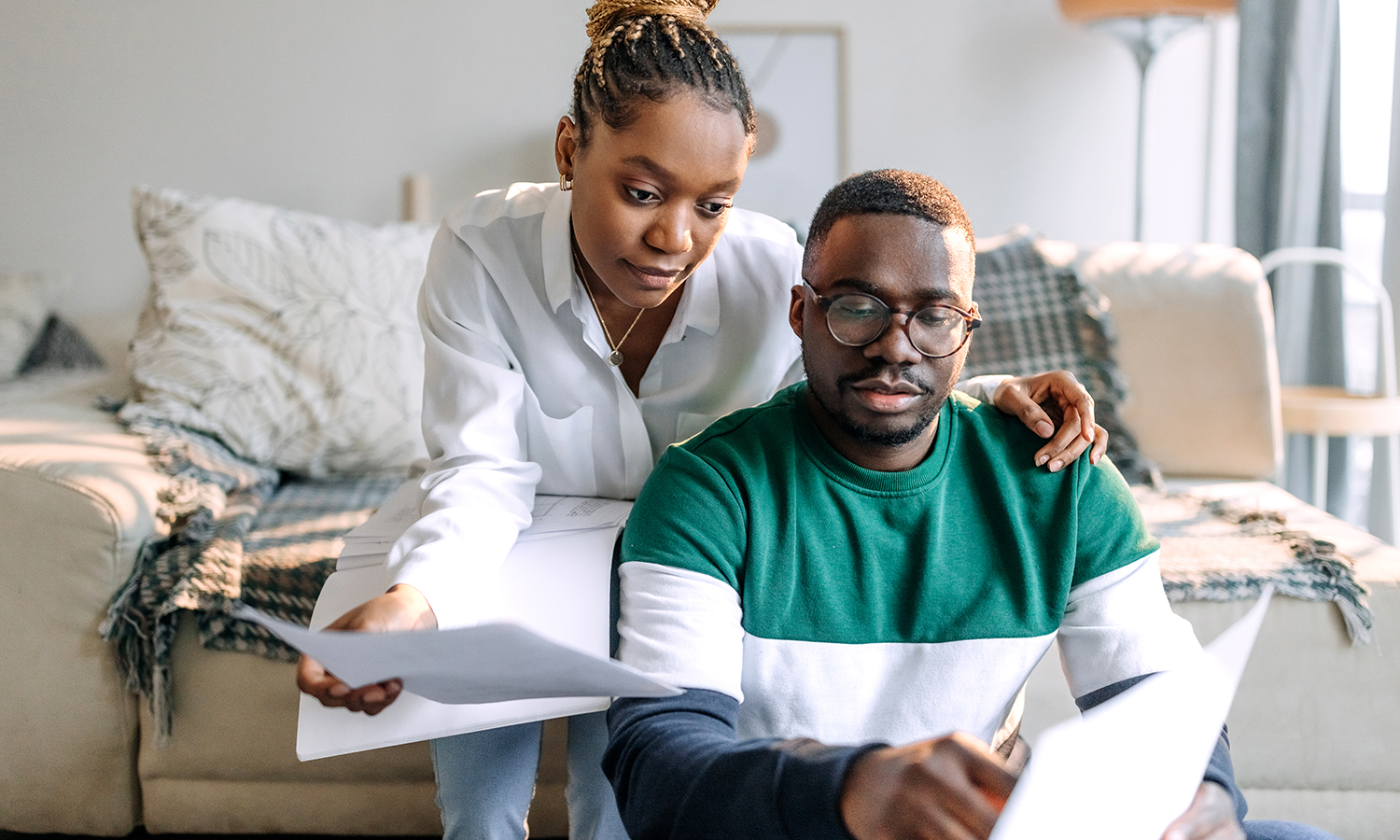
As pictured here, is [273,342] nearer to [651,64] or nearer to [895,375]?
[651,64]

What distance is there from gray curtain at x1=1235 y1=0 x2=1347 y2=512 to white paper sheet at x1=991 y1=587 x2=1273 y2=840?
6.75 feet

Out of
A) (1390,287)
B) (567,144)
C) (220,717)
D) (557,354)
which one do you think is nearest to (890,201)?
(567,144)

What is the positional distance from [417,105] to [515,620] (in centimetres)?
230

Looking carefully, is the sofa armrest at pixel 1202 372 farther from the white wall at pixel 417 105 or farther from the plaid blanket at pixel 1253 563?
the white wall at pixel 417 105

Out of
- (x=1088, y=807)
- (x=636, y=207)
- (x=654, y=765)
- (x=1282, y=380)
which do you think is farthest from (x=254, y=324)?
(x=1282, y=380)

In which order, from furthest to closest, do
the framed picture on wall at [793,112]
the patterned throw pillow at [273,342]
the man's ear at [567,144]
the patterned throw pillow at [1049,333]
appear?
the framed picture on wall at [793,112], the patterned throw pillow at [1049,333], the patterned throw pillow at [273,342], the man's ear at [567,144]

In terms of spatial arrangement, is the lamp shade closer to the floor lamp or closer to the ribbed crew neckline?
the floor lamp

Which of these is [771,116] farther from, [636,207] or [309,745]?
[309,745]

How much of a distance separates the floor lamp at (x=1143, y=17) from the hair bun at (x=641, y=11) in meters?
1.76

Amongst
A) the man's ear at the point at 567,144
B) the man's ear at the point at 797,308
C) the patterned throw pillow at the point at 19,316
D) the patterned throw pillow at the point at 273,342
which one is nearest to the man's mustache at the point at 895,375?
the man's ear at the point at 797,308

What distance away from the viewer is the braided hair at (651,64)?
36.6 inches

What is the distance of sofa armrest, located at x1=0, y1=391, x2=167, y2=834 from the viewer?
4.61 feet

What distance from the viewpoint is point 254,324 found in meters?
1.89

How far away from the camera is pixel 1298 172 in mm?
2463
